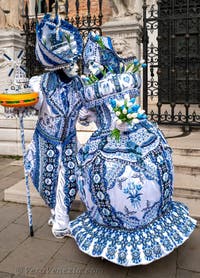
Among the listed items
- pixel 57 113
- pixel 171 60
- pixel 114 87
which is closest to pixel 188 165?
pixel 57 113

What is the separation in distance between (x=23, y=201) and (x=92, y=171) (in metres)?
2.13

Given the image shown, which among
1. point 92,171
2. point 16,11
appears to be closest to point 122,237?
point 92,171

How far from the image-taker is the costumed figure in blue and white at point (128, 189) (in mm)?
2641

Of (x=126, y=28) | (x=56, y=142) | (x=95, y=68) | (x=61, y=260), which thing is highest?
(x=126, y=28)

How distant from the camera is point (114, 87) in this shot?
9.16ft

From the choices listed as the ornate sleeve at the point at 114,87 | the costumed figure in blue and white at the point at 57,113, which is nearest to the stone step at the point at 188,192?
the costumed figure in blue and white at the point at 57,113

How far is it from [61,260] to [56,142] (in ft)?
3.83

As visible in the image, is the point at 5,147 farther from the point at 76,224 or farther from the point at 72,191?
the point at 76,224

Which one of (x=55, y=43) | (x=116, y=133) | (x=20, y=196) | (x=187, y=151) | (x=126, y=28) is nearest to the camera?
(x=116, y=133)

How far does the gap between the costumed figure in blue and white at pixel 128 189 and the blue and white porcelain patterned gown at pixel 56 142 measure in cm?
54

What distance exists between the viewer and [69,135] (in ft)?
11.6

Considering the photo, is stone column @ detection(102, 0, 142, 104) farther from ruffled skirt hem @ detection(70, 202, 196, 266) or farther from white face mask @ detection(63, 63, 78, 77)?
ruffled skirt hem @ detection(70, 202, 196, 266)

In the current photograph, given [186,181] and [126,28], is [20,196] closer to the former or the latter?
[186,181]

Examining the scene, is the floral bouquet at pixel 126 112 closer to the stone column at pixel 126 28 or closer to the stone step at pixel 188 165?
the stone step at pixel 188 165
